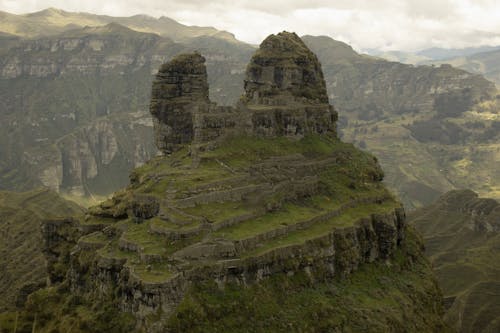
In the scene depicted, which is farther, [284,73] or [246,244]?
[284,73]

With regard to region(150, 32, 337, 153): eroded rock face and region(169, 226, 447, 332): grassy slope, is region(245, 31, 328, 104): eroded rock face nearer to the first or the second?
region(150, 32, 337, 153): eroded rock face

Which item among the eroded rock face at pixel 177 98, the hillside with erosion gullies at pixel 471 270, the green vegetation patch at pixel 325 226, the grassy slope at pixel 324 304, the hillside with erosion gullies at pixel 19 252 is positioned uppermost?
the eroded rock face at pixel 177 98

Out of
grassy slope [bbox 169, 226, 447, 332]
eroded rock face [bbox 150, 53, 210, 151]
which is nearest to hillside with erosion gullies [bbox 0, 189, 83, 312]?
eroded rock face [bbox 150, 53, 210, 151]

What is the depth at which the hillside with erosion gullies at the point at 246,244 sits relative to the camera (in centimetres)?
6712

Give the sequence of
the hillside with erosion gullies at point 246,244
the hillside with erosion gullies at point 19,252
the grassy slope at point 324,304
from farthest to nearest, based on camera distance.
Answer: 1. the hillside with erosion gullies at point 19,252
2. the hillside with erosion gullies at point 246,244
3. the grassy slope at point 324,304

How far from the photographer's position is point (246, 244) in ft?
238

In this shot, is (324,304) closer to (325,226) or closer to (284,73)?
(325,226)

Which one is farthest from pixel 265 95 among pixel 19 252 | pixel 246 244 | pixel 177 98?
pixel 19 252

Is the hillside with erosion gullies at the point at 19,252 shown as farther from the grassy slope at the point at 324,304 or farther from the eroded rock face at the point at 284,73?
the grassy slope at the point at 324,304

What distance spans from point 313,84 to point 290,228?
53613 millimetres

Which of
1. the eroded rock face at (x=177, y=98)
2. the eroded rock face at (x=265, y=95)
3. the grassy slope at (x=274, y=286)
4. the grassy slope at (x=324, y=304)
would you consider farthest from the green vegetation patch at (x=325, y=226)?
the eroded rock face at (x=177, y=98)

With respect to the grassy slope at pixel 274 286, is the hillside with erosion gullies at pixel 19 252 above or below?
below

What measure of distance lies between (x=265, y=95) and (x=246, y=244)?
184 ft

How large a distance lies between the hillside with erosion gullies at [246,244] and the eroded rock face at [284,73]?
13.3 ft
